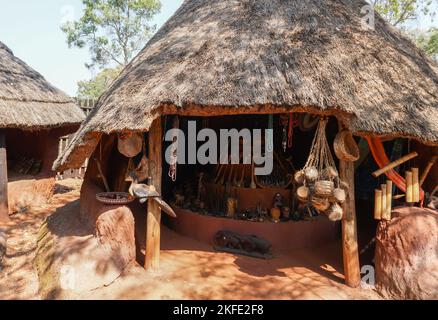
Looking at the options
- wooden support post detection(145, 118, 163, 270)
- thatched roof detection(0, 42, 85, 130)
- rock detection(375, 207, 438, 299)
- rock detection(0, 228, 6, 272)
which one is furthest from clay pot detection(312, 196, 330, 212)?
thatched roof detection(0, 42, 85, 130)

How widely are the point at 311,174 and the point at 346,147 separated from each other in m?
0.62

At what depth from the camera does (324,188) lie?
3.83 metres

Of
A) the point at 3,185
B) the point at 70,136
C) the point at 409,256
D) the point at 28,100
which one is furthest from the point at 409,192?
the point at 70,136

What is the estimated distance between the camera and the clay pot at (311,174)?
3967 mm

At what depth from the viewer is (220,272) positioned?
15.5 ft

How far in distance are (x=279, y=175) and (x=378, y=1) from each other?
13.0 meters

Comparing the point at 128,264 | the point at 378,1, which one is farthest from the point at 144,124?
the point at 378,1

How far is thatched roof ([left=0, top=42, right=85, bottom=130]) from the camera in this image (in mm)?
7023

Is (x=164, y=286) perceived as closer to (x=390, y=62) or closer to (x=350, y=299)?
(x=350, y=299)

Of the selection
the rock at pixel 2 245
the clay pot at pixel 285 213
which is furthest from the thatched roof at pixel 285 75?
the clay pot at pixel 285 213

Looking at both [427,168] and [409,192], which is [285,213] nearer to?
[409,192]

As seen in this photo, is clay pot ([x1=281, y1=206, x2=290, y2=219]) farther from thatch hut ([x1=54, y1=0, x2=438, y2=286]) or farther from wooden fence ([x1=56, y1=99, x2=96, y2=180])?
wooden fence ([x1=56, y1=99, x2=96, y2=180])

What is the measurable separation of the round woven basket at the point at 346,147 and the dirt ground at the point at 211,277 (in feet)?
5.64

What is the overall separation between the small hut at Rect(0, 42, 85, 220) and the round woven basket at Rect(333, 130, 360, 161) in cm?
639
